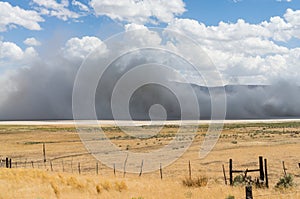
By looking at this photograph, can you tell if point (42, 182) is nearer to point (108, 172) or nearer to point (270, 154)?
point (108, 172)

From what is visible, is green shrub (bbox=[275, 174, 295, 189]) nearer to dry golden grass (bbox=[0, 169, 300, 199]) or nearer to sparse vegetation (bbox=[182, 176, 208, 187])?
dry golden grass (bbox=[0, 169, 300, 199])

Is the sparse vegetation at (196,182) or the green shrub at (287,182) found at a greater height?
the green shrub at (287,182)

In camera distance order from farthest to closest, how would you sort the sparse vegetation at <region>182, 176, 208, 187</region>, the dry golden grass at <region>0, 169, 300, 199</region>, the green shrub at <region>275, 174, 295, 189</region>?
the sparse vegetation at <region>182, 176, 208, 187</region>
the green shrub at <region>275, 174, 295, 189</region>
the dry golden grass at <region>0, 169, 300, 199</region>

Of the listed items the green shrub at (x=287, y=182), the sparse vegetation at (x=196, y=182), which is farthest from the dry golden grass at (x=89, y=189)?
the green shrub at (x=287, y=182)

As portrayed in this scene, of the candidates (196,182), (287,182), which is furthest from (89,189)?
(287,182)

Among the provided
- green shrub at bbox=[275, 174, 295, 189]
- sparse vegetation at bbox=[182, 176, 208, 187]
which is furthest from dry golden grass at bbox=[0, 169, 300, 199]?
green shrub at bbox=[275, 174, 295, 189]

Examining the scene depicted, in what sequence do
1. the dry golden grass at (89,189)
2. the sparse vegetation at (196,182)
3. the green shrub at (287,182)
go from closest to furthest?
1. the dry golden grass at (89,189)
2. the green shrub at (287,182)
3. the sparse vegetation at (196,182)

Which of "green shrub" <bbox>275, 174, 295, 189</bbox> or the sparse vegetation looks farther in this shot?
the sparse vegetation

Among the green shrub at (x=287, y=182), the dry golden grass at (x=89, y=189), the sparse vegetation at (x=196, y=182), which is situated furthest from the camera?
the sparse vegetation at (x=196, y=182)

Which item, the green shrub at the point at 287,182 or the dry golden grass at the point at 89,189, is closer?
the dry golden grass at the point at 89,189

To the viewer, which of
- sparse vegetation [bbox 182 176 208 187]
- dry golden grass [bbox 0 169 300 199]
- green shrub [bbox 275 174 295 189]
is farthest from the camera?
sparse vegetation [bbox 182 176 208 187]

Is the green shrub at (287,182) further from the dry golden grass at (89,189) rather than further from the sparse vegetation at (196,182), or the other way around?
the sparse vegetation at (196,182)

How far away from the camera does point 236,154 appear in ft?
149

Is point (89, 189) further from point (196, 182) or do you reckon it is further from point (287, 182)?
point (287, 182)
